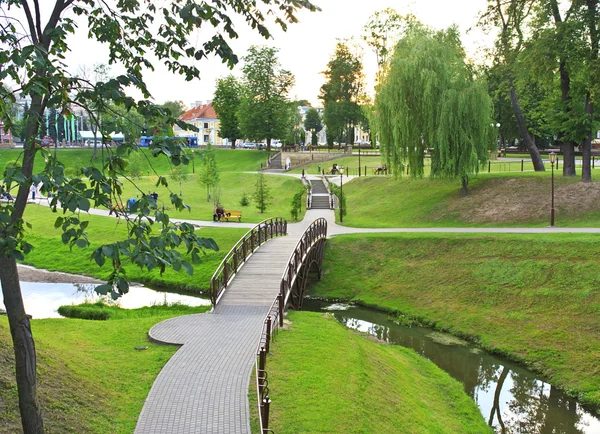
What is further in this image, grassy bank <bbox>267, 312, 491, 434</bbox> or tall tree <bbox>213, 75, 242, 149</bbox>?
tall tree <bbox>213, 75, 242, 149</bbox>

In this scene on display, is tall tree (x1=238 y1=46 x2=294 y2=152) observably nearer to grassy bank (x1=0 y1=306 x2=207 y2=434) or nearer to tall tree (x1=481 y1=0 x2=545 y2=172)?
tall tree (x1=481 y1=0 x2=545 y2=172)

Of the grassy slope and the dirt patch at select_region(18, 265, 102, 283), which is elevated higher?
the grassy slope

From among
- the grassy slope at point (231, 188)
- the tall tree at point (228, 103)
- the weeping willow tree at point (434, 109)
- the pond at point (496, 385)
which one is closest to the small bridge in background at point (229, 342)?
the pond at point (496, 385)

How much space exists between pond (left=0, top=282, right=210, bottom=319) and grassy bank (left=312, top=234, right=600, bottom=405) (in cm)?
594

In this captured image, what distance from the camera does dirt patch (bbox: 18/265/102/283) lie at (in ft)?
87.7

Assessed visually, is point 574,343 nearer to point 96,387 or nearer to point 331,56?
point 96,387

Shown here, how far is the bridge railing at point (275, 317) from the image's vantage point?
31.3 feet

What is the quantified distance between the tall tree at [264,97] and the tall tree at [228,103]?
872 centimetres

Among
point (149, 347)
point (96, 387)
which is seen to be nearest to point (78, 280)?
point (149, 347)

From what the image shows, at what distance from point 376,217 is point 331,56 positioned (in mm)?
37109

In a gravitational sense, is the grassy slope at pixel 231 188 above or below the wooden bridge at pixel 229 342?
above

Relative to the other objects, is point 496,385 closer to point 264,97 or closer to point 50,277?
point 50,277

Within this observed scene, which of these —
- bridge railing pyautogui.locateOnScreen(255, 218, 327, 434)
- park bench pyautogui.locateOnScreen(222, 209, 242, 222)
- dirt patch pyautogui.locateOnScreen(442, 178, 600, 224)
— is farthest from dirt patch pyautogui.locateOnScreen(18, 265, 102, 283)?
dirt patch pyautogui.locateOnScreen(442, 178, 600, 224)

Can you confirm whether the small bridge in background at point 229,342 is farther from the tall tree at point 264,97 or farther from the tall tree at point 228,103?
the tall tree at point 228,103
